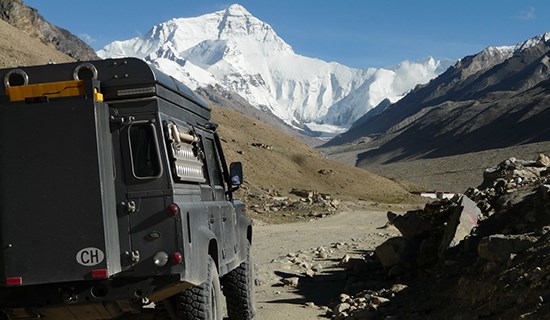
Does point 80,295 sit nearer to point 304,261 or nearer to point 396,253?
point 396,253

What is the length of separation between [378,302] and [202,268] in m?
4.09

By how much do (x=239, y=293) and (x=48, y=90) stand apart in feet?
14.7

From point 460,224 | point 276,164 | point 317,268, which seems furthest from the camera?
point 276,164

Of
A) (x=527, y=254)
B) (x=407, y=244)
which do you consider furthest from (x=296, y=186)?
(x=527, y=254)

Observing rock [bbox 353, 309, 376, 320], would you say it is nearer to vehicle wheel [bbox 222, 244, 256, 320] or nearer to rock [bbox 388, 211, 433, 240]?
vehicle wheel [bbox 222, 244, 256, 320]

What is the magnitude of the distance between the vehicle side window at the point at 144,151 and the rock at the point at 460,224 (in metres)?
6.09

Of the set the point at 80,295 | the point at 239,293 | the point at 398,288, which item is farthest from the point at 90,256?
the point at 398,288

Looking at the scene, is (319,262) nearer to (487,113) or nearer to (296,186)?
(296,186)

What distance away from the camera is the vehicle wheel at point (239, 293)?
33.2ft

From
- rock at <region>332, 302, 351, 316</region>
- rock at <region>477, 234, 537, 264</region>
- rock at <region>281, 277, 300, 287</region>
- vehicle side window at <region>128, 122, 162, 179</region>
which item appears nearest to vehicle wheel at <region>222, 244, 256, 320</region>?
rock at <region>332, 302, 351, 316</region>

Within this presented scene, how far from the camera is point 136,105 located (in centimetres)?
708

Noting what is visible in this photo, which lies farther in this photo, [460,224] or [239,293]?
[460,224]

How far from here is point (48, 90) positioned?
263 inches

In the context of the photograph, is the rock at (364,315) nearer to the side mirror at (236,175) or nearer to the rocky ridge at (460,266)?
the rocky ridge at (460,266)
